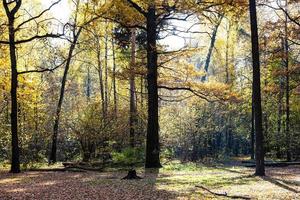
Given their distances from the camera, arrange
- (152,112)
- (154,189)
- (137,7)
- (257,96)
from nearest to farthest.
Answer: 1. (154,189)
2. (257,96)
3. (137,7)
4. (152,112)

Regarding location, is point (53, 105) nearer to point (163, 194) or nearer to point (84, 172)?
point (84, 172)

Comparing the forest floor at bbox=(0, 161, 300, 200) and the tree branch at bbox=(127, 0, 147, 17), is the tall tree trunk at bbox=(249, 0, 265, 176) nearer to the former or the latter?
the forest floor at bbox=(0, 161, 300, 200)

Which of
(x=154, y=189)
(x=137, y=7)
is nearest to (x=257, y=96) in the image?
(x=154, y=189)

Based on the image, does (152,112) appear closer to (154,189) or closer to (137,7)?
(137,7)

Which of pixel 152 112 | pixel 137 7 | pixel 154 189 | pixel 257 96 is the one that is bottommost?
pixel 154 189

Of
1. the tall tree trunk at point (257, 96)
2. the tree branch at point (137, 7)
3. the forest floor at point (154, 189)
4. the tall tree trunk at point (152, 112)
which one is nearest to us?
the forest floor at point (154, 189)

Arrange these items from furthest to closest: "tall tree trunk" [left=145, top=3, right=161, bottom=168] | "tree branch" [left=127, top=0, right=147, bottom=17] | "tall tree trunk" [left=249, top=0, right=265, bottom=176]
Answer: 1. "tall tree trunk" [left=145, top=3, right=161, bottom=168]
2. "tree branch" [left=127, top=0, right=147, bottom=17]
3. "tall tree trunk" [left=249, top=0, right=265, bottom=176]

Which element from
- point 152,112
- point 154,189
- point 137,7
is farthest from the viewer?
point 152,112

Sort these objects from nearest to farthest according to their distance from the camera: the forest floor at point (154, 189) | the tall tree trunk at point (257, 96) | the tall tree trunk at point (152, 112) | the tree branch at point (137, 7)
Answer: the forest floor at point (154, 189) < the tall tree trunk at point (257, 96) < the tree branch at point (137, 7) < the tall tree trunk at point (152, 112)

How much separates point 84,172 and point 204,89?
5856 millimetres

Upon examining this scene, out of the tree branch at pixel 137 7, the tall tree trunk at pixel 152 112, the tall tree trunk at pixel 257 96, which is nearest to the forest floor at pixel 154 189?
the tall tree trunk at pixel 257 96

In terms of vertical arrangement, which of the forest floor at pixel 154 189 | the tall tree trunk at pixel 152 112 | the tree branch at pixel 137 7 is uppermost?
the tree branch at pixel 137 7

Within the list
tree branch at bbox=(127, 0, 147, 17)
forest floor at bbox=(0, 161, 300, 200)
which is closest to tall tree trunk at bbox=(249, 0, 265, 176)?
forest floor at bbox=(0, 161, 300, 200)

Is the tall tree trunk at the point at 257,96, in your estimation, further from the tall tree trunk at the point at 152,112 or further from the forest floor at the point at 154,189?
the tall tree trunk at the point at 152,112
